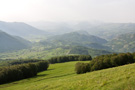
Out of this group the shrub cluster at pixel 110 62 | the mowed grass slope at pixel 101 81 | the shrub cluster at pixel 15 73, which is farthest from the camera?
the shrub cluster at pixel 15 73

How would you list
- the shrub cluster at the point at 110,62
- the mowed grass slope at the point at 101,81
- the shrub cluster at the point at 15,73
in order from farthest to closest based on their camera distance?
the shrub cluster at the point at 15,73 < the shrub cluster at the point at 110,62 < the mowed grass slope at the point at 101,81

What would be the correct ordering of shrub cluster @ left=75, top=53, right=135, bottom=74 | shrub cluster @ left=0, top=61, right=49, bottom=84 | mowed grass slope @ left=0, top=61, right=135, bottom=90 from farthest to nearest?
shrub cluster @ left=0, top=61, right=49, bottom=84
shrub cluster @ left=75, top=53, right=135, bottom=74
mowed grass slope @ left=0, top=61, right=135, bottom=90

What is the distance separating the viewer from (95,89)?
21031mm

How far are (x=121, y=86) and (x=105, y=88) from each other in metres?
2.48

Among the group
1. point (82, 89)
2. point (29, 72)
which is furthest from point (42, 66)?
point (82, 89)

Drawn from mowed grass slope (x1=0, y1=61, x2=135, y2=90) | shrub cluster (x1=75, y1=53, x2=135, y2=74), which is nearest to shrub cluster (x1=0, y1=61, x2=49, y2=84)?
shrub cluster (x1=75, y1=53, x2=135, y2=74)

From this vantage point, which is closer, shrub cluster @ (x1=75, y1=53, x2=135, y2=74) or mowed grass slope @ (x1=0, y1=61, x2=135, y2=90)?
mowed grass slope @ (x1=0, y1=61, x2=135, y2=90)

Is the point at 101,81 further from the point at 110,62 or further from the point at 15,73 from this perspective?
the point at 15,73

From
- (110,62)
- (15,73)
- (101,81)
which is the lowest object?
(15,73)

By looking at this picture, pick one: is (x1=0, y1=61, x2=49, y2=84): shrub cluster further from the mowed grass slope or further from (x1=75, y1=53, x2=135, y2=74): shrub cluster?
the mowed grass slope

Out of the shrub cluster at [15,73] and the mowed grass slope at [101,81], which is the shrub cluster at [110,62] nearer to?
the mowed grass slope at [101,81]

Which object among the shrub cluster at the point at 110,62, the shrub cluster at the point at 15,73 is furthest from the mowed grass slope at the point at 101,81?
the shrub cluster at the point at 15,73

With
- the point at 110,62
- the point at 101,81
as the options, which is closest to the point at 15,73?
the point at 110,62

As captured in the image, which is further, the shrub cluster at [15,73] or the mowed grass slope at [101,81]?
the shrub cluster at [15,73]
